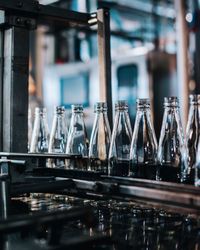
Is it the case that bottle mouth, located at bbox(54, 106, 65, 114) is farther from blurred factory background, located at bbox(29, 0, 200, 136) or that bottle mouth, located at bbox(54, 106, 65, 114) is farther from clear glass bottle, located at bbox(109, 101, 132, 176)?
blurred factory background, located at bbox(29, 0, 200, 136)

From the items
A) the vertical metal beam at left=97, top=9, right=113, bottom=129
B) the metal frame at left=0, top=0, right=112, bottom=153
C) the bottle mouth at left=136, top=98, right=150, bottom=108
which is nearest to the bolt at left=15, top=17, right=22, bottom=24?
the metal frame at left=0, top=0, right=112, bottom=153

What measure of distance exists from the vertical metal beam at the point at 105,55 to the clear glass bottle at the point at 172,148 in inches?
6.7

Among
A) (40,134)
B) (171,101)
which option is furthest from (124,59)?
(171,101)

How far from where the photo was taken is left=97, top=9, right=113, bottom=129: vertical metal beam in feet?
2.93

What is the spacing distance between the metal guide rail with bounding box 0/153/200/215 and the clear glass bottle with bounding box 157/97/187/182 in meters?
0.13

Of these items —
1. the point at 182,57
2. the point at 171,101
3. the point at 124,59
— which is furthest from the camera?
the point at 124,59

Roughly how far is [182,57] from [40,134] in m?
1.31

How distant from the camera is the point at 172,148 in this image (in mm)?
731

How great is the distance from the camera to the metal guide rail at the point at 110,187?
18.5 inches

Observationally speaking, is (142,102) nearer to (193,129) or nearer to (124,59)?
(193,129)

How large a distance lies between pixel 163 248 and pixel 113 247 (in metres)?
0.06

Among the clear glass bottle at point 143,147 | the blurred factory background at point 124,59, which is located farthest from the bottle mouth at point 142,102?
the blurred factory background at point 124,59

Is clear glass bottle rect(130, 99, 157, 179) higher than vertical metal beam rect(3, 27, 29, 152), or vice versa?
vertical metal beam rect(3, 27, 29, 152)

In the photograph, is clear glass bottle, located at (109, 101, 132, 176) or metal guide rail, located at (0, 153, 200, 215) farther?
clear glass bottle, located at (109, 101, 132, 176)
